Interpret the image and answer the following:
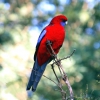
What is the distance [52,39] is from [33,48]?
451 centimetres

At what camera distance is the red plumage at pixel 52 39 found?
4801mm

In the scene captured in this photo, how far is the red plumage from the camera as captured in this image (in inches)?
189

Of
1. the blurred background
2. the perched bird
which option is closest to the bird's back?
the perched bird

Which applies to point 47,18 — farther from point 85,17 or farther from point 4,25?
point 4,25

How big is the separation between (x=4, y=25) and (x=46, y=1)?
3.54 metres

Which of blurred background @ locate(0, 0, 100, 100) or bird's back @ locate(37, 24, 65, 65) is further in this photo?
blurred background @ locate(0, 0, 100, 100)

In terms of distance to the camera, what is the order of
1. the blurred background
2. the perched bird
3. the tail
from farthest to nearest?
the blurred background
the perched bird
the tail

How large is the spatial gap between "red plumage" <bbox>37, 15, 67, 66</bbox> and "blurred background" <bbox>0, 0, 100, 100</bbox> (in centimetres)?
184

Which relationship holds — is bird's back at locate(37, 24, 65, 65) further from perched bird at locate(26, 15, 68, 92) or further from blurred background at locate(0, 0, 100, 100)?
blurred background at locate(0, 0, 100, 100)

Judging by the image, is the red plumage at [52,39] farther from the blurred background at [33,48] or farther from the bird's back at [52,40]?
the blurred background at [33,48]

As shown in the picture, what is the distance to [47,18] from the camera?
1280cm

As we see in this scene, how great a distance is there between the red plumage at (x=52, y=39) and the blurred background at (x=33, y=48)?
184 centimetres

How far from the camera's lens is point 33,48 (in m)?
9.30

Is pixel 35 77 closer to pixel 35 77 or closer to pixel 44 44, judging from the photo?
pixel 35 77
